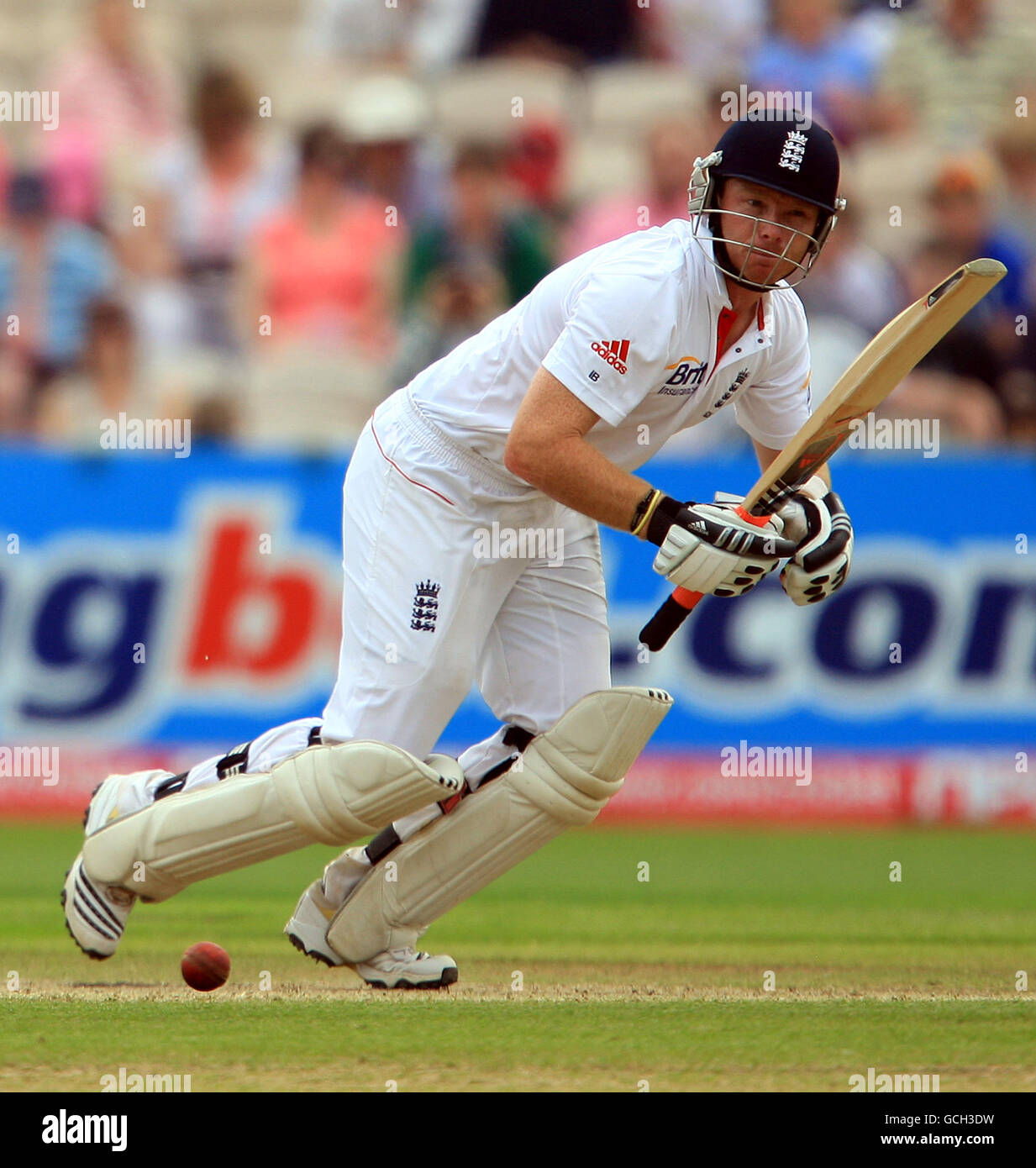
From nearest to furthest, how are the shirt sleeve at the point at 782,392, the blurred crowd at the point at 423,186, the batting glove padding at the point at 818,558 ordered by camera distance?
the batting glove padding at the point at 818,558
the shirt sleeve at the point at 782,392
the blurred crowd at the point at 423,186

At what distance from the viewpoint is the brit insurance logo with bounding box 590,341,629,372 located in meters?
3.94

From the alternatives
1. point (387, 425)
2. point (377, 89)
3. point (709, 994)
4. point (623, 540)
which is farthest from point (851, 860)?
point (377, 89)

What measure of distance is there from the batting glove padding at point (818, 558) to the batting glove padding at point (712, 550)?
7.2 inches

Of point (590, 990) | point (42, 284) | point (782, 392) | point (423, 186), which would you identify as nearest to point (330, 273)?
point (423, 186)

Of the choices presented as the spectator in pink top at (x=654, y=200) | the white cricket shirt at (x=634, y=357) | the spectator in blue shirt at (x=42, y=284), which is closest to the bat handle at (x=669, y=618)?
the white cricket shirt at (x=634, y=357)

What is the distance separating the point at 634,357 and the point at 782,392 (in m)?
0.68

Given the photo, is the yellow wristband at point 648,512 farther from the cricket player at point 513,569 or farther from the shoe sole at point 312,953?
the shoe sole at point 312,953

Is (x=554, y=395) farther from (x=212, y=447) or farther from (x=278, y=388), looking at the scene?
(x=278, y=388)

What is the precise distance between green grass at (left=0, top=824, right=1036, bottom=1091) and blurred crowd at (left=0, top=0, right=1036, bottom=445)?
122 inches

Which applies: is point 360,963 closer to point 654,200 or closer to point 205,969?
point 205,969

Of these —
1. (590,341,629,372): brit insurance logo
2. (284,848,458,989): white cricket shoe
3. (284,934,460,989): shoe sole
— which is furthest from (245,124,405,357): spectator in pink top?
(590,341,629,372): brit insurance logo

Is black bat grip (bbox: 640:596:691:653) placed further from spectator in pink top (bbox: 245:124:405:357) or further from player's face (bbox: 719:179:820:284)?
spectator in pink top (bbox: 245:124:405:357)

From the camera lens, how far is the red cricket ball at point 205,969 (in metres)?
4.29

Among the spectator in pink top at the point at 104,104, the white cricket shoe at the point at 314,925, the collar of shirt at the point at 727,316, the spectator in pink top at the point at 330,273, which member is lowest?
the white cricket shoe at the point at 314,925
